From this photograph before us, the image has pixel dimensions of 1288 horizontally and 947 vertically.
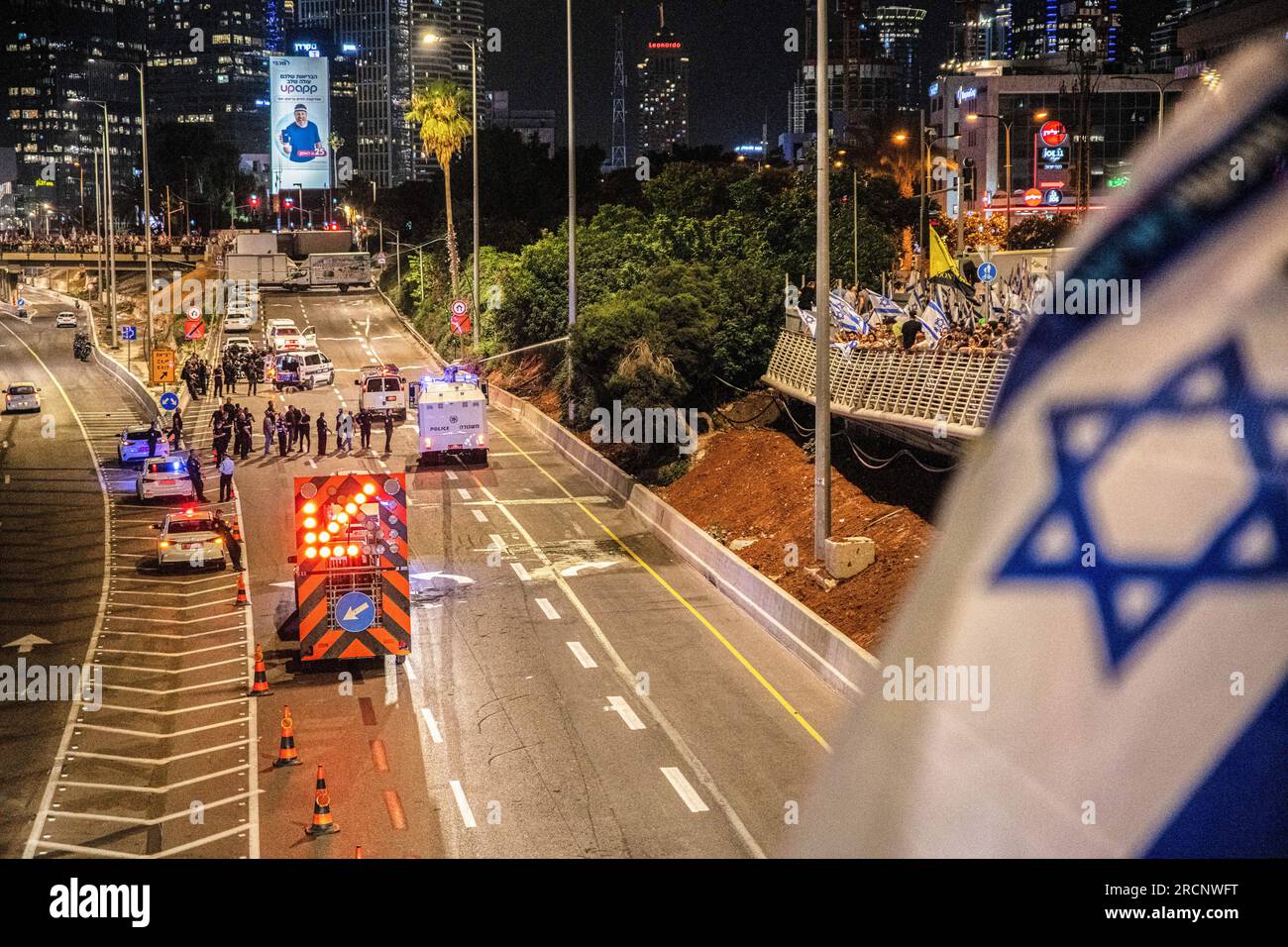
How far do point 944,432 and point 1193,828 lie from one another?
20.1m

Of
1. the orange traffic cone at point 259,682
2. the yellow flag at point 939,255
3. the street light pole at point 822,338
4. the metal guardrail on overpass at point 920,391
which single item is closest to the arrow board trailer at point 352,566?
the orange traffic cone at point 259,682

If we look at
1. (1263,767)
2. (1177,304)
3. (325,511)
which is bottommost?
(325,511)

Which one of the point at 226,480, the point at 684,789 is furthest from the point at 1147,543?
the point at 226,480

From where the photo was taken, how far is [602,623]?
1044 inches

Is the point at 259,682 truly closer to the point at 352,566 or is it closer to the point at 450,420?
the point at 352,566

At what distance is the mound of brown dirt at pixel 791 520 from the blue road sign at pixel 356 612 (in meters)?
7.96

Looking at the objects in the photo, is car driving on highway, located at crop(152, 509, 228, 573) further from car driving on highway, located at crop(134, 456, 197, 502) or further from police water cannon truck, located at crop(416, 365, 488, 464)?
police water cannon truck, located at crop(416, 365, 488, 464)

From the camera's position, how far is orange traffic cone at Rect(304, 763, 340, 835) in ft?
51.5

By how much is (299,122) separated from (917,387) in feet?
461

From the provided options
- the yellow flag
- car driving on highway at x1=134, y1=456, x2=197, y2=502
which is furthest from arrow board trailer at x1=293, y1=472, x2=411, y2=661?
car driving on highway at x1=134, y1=456, x2=197, y2=502

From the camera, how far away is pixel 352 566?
22172mm
